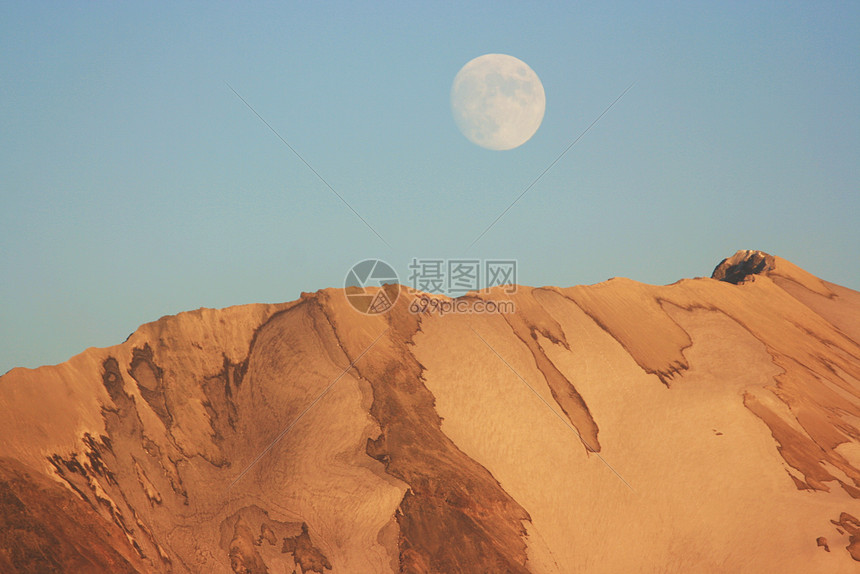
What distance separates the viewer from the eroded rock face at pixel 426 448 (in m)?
36.3

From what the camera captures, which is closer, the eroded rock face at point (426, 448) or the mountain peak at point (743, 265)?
the eroded rock face at point (426, 448)

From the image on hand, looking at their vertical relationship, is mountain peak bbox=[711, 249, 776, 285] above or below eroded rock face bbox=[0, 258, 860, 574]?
above

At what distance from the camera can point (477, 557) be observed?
38375mm

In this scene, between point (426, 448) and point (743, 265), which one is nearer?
point (426, 448)

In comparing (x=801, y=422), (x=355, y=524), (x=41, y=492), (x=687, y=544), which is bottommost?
(x=41, y=492)

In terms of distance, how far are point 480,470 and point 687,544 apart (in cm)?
1226

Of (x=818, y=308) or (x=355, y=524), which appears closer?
(x=355, y=524)

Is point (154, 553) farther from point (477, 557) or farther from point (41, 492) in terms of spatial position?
point (477, 557)

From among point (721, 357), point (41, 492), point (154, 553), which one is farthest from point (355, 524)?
point (721, 357)

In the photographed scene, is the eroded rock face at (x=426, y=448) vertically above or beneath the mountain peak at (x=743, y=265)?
beneath

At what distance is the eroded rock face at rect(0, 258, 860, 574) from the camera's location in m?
36.3

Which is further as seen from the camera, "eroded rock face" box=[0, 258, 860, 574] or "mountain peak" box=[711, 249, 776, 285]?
"mountain peak" box=[711, 249, 776, 285]

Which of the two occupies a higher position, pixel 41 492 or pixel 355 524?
pixel 355 524

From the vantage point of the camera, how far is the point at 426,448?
42844mm
